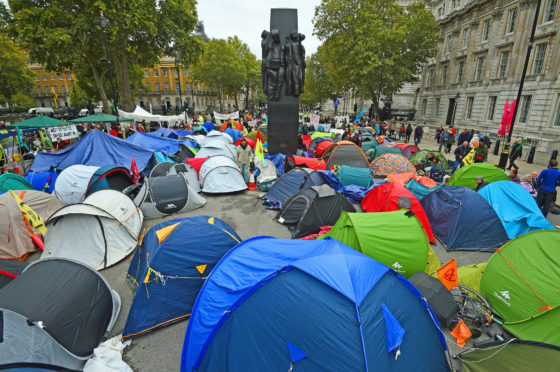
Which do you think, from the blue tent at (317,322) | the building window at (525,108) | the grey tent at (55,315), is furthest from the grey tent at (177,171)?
the building window at (525,108)

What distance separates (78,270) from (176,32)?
23.0 meters

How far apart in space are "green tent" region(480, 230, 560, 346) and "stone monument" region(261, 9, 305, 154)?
10.3 metres

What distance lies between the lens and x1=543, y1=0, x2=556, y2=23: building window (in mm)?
19197

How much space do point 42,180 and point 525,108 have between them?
3088 cm

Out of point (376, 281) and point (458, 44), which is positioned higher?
point (458, 44)

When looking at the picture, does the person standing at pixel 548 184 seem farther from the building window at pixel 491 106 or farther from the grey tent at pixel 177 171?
the building window at pixel 491 106

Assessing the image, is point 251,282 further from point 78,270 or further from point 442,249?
point 442,249

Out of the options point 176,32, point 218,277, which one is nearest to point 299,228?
point 218,277

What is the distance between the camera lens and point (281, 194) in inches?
379

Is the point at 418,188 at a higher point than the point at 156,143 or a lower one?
lower

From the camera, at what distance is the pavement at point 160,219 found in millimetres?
4082

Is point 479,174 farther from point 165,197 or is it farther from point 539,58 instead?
point 539,58

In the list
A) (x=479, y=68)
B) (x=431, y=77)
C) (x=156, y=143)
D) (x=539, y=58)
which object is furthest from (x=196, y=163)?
(x=431, y=77)

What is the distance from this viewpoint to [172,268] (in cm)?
473
